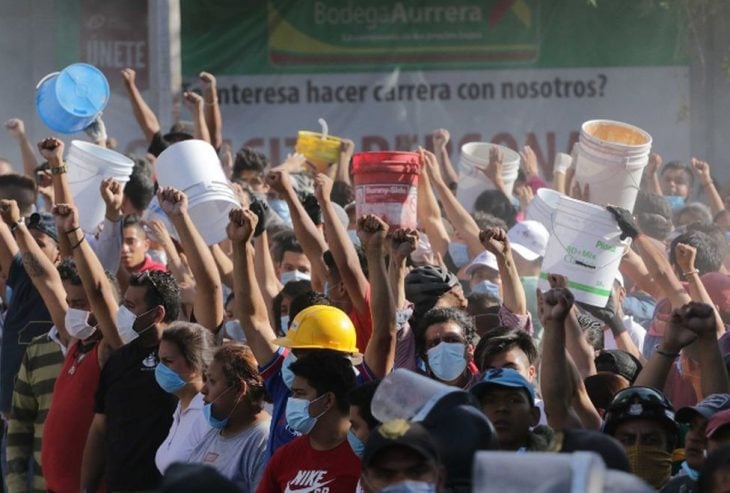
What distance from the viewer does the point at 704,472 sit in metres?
4.52

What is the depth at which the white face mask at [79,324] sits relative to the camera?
25.3 ft

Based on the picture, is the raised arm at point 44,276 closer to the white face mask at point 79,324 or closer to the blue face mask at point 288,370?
the white face mask at point 79,324

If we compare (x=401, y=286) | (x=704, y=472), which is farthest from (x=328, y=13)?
(x=704, y=472)

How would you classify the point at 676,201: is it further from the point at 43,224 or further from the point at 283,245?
the point at 43,224

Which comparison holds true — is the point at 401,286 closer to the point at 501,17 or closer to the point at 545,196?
the point at 545,196

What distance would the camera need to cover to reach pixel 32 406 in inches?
325

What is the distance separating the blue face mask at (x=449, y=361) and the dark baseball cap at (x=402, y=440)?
2.08 m

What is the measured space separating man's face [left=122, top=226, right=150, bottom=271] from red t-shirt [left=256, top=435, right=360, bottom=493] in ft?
9.63

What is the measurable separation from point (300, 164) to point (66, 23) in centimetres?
591

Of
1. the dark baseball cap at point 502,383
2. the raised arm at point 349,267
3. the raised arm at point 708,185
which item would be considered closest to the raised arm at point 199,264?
the raised arm at point 349,267

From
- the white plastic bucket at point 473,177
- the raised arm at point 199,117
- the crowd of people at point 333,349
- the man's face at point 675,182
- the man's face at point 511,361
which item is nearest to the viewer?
the crowd of people at point 333,349

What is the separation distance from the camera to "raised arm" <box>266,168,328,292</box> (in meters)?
7.36

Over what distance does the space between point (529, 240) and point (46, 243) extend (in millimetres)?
2414

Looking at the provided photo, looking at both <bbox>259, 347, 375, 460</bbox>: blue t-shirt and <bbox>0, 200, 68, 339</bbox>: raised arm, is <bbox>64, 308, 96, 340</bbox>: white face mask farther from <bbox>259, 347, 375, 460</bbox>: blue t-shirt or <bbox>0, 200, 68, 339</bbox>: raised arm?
<bbox>259, 347, 375, 460</bbox>: blue t-shirt
